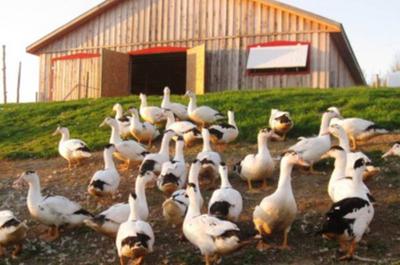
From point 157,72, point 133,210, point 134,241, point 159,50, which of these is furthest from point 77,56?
point 134,241

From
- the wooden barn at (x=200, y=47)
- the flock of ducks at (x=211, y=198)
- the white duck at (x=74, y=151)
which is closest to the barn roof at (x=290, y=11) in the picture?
the wooden barn at (x=200, y=47)

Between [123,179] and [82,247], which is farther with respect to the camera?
[123,179]

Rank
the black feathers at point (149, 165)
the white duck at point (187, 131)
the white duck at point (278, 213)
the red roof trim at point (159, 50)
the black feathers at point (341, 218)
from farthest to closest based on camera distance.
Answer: the red roof trim at point (159, 50)
the white duck at point (187, 131)
the black feathers at point (149, 165)
the white duck at point (278, 213)
the black feathers at point (341, 218)

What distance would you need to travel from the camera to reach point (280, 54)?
23.7m

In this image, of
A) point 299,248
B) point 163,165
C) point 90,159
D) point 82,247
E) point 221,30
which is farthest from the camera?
point 221,30

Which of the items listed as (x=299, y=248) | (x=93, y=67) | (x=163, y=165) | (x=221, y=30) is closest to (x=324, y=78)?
(x=221, y=30)

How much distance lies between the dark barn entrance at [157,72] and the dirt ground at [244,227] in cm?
1556

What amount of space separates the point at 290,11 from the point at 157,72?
12079 mm

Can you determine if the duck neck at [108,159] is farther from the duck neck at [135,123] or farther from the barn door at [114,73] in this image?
the barn door at [114,73]

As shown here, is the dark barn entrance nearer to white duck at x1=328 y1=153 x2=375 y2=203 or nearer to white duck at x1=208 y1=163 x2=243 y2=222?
white duck at x1=328 y1=153 x2=375 y2=203

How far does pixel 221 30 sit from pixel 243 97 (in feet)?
22.9

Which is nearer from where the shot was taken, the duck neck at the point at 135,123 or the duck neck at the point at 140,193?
the duck neck at the point at 140,193

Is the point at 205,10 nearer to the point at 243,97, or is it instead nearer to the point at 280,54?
the point at 280,54

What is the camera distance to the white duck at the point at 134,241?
26.2 ft
